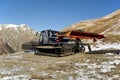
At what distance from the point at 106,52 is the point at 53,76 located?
1433 cm

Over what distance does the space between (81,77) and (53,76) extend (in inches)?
81.7

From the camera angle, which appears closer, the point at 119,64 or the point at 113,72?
the point at 113,72

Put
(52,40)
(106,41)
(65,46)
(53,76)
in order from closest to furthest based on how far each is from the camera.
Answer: (53,76) < (65,46) < (52,40) < (106,41)

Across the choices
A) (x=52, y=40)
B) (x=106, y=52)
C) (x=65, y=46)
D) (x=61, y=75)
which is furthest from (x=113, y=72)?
(x=52, y=40)

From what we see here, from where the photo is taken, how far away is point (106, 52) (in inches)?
1232

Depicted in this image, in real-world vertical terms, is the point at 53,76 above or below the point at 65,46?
below

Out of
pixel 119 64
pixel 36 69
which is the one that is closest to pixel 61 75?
pixel 36 69

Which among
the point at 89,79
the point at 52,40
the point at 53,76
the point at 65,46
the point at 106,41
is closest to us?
the point at 89,79

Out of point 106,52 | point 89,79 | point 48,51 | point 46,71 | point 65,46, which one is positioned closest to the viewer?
point 89,79

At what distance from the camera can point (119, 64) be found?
21766mm

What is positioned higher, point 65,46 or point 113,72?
point 65,46

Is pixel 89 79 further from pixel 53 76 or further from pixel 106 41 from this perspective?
pixel 106 41

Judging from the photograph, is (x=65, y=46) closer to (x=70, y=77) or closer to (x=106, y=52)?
(x=106, y=52)

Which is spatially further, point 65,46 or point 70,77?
point 65,46
